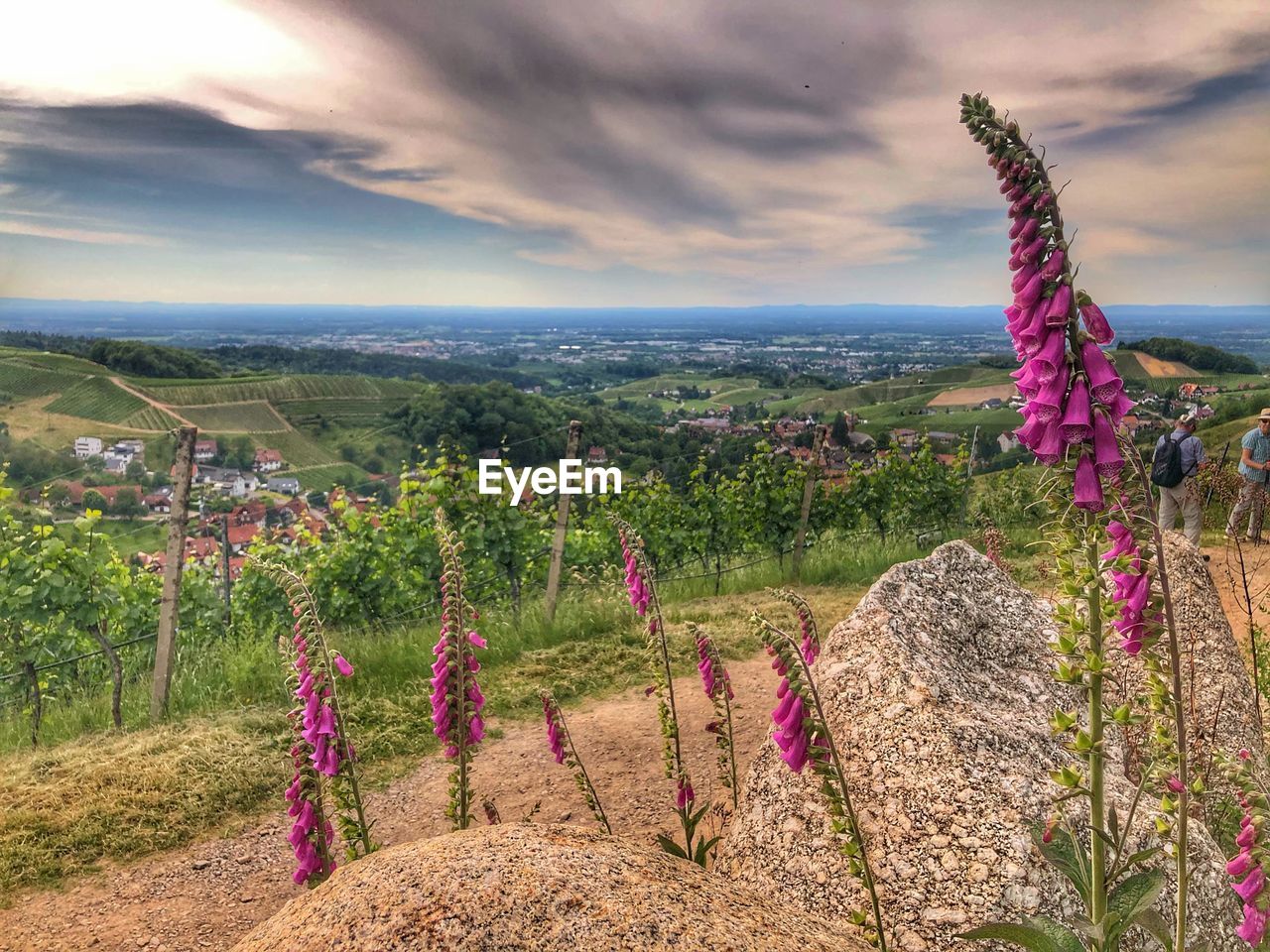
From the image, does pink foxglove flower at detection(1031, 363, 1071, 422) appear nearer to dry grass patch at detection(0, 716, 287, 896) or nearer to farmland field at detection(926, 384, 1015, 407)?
dry grass patch at detection(0, 716, 287, 896)

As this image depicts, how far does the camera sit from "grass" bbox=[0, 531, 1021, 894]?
5445 millimetres

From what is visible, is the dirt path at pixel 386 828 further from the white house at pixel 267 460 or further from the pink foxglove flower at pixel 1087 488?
the white house at pixel 267 460

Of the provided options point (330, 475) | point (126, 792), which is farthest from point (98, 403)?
point (126, 792)

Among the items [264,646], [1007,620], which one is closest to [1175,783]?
[1007,620]

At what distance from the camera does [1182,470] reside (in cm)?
1082

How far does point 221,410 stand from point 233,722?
5931 cm

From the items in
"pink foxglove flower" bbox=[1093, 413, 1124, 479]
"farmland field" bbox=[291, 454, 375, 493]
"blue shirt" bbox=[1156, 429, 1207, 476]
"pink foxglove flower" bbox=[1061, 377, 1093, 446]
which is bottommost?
"farmland field" bbox=[291, 454, 375, 493]

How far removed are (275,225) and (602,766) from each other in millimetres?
114283

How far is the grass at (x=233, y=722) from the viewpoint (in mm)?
5445

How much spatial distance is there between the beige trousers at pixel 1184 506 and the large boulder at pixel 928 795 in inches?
342

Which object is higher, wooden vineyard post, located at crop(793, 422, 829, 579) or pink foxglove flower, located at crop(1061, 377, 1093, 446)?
pink foxglove flower, located at crop(1061, 377, 1093, 446)

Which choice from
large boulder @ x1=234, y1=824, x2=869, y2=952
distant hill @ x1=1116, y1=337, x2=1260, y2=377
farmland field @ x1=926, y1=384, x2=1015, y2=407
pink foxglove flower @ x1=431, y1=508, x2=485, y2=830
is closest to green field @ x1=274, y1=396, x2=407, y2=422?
farmland field @ x1=926, y1=384, x2=1015, y2=407

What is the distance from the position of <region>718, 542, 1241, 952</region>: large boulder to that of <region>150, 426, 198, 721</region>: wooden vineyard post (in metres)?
5.77

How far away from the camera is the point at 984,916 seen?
273cm
